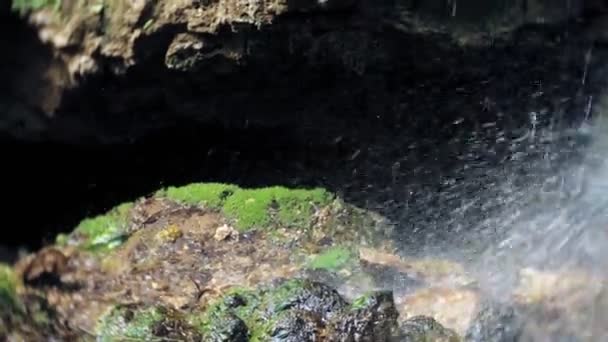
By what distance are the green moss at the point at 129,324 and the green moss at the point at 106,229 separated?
1522mm

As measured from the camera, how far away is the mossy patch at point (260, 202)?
530 cm

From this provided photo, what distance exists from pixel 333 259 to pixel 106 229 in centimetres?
163

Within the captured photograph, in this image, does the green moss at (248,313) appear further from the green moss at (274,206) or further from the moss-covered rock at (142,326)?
the green moss at (274,206)

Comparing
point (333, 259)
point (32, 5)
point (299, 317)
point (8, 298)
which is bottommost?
point (333, 259)

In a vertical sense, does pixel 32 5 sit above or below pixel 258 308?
above

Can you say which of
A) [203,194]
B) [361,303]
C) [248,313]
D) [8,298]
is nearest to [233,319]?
[248,313]

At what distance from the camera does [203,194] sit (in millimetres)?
5496

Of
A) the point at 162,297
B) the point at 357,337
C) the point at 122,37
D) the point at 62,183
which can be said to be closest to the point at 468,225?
the point at 357,337

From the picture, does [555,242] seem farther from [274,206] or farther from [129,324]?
[129,324]

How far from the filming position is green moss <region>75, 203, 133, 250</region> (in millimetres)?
5480

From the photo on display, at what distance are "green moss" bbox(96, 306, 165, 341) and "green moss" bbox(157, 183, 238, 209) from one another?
155 cm

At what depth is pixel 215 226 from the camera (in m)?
5.36

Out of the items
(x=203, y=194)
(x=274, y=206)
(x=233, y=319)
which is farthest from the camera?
(x=203, y=194)

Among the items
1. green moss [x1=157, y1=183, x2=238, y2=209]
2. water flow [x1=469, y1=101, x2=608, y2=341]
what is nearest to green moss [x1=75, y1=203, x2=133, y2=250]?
green moss [x1=157, y1=183, x2=238, y2=209]
